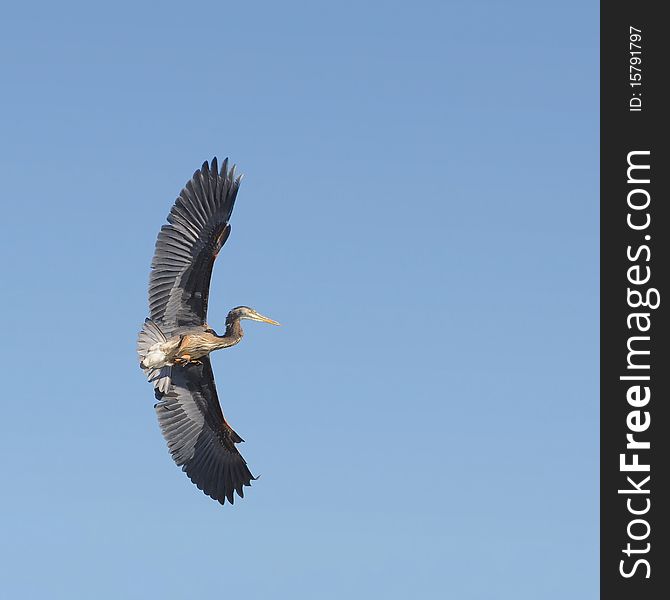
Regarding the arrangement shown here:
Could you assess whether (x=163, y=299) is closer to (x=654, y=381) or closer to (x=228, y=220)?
(x=228, y=220)

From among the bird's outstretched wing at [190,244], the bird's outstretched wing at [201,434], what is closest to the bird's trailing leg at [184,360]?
the bird's outstretched wing at [201,434]

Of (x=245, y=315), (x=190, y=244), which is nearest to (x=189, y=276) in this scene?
(x=190, y=244)

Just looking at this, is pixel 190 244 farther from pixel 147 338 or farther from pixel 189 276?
pixel 147 338

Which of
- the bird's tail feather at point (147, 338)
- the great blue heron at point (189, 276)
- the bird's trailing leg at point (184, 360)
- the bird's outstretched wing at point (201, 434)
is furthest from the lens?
the bird's outstretched wing at point (201, 434)

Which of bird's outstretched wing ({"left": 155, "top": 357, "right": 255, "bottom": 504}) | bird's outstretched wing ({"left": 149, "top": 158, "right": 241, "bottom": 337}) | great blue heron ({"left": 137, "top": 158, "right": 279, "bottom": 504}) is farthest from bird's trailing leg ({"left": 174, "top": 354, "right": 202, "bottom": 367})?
bird's outstretched wing ({"left": 149, "top": 158, "right": 241, "bottom": 337})

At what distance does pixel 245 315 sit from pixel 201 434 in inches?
137

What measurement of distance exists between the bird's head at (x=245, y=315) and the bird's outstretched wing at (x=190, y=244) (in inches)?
25.8

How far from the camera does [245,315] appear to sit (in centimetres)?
2759

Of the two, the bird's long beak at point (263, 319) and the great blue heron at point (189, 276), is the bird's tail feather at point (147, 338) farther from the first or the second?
the bird's long beak at point (263, 319)

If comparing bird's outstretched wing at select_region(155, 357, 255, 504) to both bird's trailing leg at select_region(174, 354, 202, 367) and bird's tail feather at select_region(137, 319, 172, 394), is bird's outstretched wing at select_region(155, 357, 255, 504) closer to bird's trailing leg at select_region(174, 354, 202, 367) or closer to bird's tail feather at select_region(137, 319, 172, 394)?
bird's trailing leg at select_region(174, 354, 202, 367)

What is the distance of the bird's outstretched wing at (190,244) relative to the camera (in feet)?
88.4

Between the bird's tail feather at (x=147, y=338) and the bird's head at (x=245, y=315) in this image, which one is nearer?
the bird's tail feather at (x=147, y=338)

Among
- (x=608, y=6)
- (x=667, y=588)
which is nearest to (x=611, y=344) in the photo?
(x=667, y=588)

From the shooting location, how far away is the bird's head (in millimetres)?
27477
